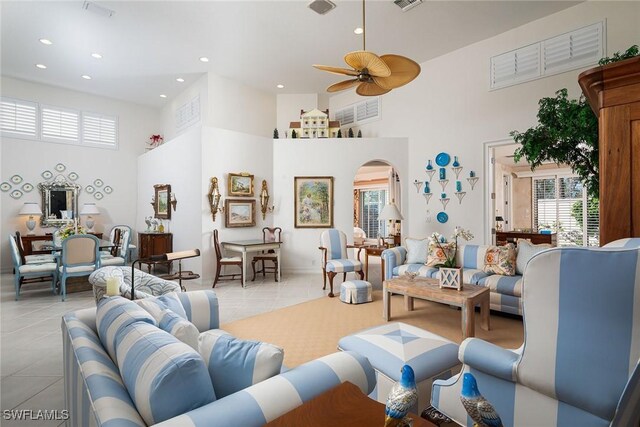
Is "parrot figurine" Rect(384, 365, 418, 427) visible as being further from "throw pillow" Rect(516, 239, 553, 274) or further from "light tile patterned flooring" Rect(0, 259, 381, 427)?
"throw pillow" Rect(516, 239, 553, 274)

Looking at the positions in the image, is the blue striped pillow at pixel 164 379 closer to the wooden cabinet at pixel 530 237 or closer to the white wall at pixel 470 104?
the white wall at pixel 470 104

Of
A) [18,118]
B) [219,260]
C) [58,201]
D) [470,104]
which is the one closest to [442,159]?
[470,104]

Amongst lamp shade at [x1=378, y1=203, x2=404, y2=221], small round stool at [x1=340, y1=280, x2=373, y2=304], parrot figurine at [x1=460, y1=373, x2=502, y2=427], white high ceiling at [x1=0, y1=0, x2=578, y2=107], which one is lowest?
small round stool at [x1=340, y1=280, x2=373, y2=304]

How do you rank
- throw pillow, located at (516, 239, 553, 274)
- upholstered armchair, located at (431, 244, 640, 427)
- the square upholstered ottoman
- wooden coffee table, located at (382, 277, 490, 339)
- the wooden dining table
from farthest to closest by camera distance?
the wooden dining table
throw pillow, located at (516, 239, 553, 274)
wooden coffee table, located at (382, 277, 490, 339)
the square upholstered ottoman
upholstered armchair, located at (431, 244, 640, 427)

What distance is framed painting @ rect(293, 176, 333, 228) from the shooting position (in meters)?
6.70

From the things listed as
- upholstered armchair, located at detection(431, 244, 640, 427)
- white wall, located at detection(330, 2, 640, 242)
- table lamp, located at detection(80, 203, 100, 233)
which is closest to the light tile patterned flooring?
table lamp, located at detection(80, 203, 100, 233)

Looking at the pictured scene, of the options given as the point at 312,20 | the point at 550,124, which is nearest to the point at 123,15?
the point at 312,20

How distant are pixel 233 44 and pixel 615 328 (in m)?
5.92

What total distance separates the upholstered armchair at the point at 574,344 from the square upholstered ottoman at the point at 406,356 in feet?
1.80

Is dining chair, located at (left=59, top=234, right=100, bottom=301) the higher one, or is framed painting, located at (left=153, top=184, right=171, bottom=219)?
framed painting, located at (left=153, top=184, right=171, bottom=219)

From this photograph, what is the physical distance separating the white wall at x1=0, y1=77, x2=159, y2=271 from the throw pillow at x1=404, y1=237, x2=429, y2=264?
7.34 metres

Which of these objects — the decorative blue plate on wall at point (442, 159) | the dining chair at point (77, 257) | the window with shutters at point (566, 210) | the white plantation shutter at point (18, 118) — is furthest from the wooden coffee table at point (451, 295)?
the white plantation shutter at point (18, 118)

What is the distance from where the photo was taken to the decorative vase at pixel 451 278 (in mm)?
3340

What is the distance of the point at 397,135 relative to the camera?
652 cm
